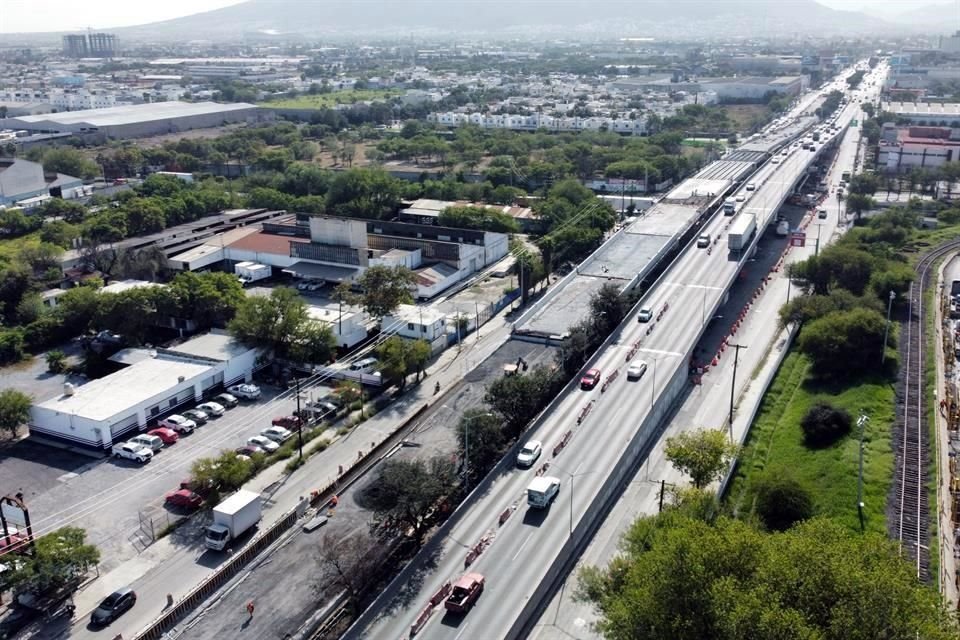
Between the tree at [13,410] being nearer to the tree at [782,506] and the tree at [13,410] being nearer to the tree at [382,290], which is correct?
the tree at [382,290]

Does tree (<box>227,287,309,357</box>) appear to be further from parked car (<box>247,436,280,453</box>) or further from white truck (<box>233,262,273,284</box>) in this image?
white truck (<box>233,262,273,284</box>)

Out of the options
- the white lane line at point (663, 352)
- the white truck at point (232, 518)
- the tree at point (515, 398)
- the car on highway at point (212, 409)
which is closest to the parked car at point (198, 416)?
the car on highway at point (212, 409)

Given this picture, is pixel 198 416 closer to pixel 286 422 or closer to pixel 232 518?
pixel 286 422

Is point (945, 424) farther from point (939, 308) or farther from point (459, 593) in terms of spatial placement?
point (459, 593)

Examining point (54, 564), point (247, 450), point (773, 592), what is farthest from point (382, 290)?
point (773, 592)

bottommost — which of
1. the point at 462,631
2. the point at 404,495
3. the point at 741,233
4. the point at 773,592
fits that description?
the point at 462,631

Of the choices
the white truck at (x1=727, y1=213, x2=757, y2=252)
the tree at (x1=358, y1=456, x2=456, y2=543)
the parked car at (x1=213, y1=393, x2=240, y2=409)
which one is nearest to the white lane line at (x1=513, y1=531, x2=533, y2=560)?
the tree at (x1=358, y1=456, x2=456, y2=543)
